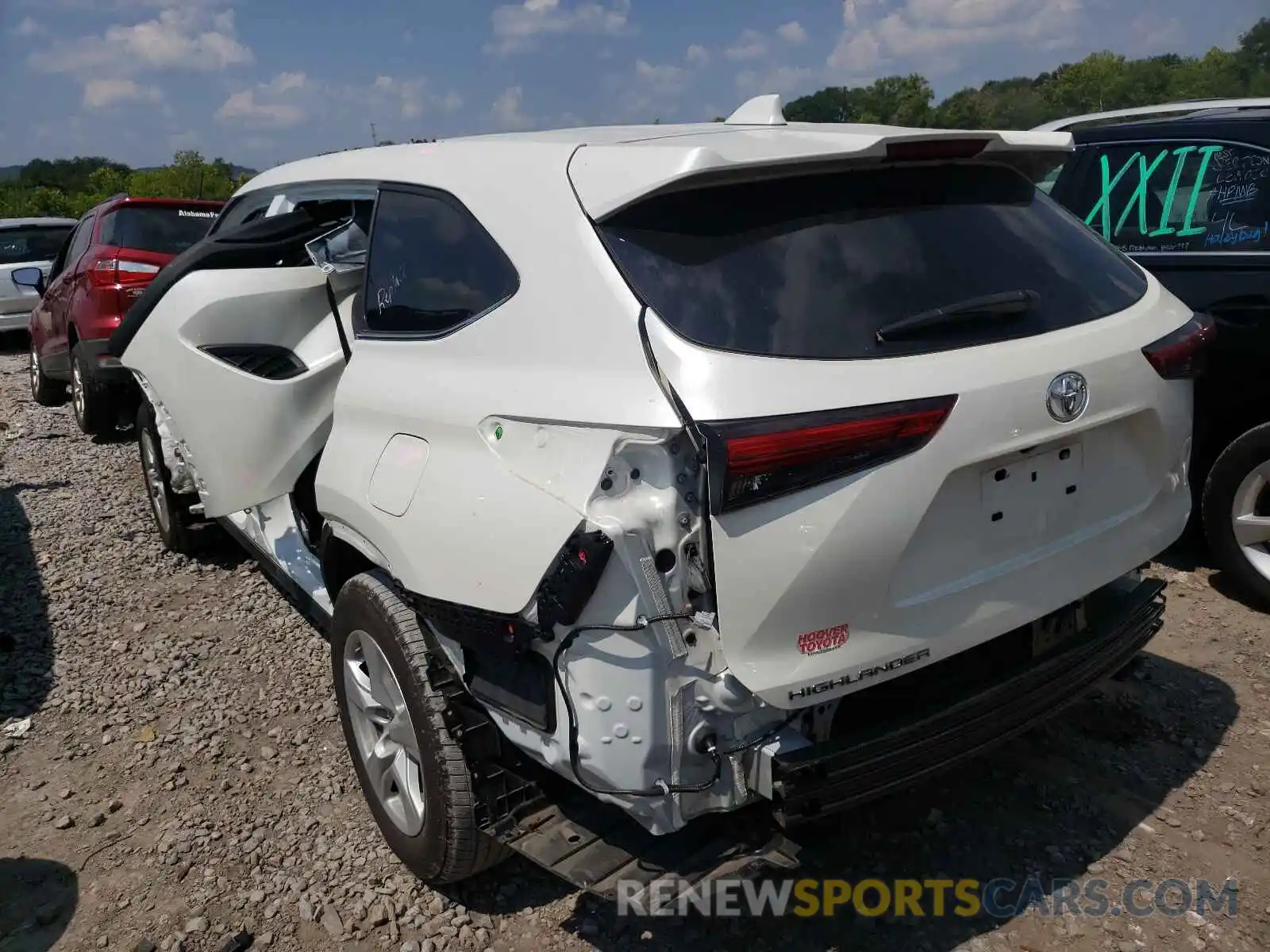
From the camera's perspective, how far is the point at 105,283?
6.86 m

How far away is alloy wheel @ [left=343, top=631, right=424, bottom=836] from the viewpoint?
8.47 feet

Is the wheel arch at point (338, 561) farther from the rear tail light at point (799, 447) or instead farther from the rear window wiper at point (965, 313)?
the rear window wiper at point (965, 313)

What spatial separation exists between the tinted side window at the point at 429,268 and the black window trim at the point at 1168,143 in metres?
2.66

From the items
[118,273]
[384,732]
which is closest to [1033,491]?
[384,732]

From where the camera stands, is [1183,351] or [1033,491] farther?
[1183,351]

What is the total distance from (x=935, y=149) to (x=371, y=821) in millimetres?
2501

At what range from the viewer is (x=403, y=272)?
9.04 ft

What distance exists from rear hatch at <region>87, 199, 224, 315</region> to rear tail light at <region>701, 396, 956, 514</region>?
604cm

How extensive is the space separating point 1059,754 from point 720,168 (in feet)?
7.27

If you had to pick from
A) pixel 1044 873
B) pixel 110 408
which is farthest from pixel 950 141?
pixel 110 408

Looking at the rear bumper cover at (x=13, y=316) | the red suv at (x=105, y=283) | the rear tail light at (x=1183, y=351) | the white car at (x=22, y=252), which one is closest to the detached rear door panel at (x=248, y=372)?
the rear tail light at (x=1183, y=351)

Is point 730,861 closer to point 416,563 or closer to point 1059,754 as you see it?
point 416,563

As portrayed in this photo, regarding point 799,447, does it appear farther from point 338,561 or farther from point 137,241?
Answer: point 137,241

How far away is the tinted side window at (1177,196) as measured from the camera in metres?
3.91
